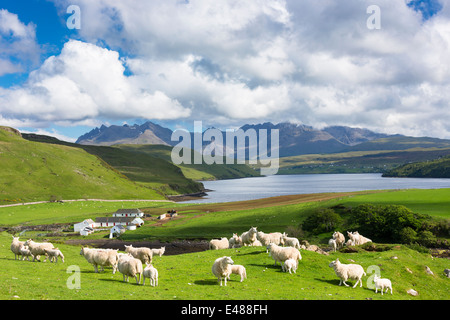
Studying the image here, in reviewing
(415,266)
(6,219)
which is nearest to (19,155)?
(6,219)

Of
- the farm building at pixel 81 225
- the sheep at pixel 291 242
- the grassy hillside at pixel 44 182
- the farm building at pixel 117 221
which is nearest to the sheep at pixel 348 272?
the sheep at pixel 291 242

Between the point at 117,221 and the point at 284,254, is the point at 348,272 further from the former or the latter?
the point at 117,221

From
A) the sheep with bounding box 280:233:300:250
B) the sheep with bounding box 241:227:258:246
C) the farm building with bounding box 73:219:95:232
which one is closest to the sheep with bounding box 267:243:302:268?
the sheep with bounding box 280:233:300:250

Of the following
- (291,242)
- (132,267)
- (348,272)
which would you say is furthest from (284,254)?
(132,267)

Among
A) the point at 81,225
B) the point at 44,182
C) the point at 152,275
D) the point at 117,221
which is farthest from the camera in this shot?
the point at 44,182

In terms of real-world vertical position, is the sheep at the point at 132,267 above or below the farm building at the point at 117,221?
above

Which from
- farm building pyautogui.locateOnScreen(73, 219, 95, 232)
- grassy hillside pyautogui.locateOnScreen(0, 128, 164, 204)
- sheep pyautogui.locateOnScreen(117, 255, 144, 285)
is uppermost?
sheep pyautogui.locateOnScreen(117, 255, 144, 285)

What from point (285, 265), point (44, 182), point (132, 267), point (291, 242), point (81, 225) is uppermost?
point (132, 267)

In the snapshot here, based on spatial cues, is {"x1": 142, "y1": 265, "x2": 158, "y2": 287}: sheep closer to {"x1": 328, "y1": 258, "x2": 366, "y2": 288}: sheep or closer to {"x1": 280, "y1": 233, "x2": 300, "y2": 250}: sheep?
{"x1": 328, "y1": 258, "x2": 366, "y2": 288}: sheep

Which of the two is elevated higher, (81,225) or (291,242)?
(291,242)

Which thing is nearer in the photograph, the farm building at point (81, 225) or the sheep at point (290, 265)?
the sheep at point (290, 265)

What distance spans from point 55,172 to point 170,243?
5724 inches

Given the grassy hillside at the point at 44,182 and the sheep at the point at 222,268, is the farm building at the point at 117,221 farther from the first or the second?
the sheep at the point at 222,268
